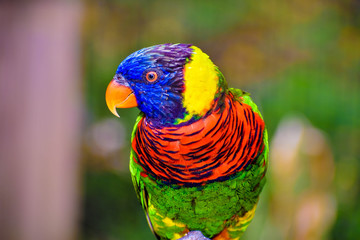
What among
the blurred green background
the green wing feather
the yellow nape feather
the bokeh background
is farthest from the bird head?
the blurred green background

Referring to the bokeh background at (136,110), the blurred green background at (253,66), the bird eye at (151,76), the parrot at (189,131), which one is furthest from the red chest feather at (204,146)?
the blurred green background at (253,66)

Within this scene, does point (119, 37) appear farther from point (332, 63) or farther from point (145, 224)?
point (332, 63)

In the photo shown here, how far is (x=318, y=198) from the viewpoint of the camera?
191cm

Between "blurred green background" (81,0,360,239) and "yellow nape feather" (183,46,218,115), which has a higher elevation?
"yellow nape feather" (183,46,218,115)

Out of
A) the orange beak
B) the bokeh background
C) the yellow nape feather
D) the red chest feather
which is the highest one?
the yellow nape feather

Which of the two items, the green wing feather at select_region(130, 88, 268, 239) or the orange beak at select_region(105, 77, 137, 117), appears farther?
the green wing feather at select_region(130, 88, 268, 239)

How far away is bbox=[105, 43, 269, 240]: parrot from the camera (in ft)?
2.73

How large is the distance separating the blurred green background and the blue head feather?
5.88 feet

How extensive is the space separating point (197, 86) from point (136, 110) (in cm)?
204

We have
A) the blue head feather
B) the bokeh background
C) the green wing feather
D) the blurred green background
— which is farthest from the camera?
the blurred green background

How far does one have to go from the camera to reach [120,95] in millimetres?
889

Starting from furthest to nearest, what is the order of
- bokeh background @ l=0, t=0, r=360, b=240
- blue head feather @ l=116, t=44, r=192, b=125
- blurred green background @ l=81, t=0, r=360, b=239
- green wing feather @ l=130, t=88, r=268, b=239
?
blurred green background @ l=81, t=0, r=360, b=239, bokeh background @ l=0, t=0, r=360, b=240, green wing feather @ l=130, t=88, r=268, b=239, blue head feather @ l=116, t=44, r=192, b=125

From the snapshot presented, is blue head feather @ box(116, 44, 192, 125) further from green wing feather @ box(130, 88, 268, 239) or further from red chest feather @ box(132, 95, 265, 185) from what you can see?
green wing feather @ box(130, 88, 268, 239)

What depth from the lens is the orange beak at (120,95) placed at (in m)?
0.88
